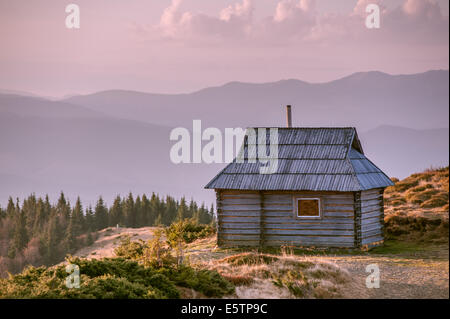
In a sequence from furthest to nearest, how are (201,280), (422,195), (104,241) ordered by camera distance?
(104,241) → (422,195) → (201,280)

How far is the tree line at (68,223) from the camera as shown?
7669cm

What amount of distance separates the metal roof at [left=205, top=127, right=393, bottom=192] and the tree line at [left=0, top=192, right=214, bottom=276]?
48946 mm

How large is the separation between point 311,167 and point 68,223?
2568 inches

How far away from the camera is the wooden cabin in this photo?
2394 cm

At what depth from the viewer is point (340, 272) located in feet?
55.4

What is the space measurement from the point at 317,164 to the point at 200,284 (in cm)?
1143

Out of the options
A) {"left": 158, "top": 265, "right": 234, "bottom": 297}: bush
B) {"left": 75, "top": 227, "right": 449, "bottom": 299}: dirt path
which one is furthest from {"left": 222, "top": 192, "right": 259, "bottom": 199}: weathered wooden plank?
{"left": 158, "top": 265, "right": 234, "bottom": 297}: bush

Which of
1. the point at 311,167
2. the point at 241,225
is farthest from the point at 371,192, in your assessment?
the point at 241,225

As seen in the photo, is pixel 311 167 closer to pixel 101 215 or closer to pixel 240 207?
pixel 240 207

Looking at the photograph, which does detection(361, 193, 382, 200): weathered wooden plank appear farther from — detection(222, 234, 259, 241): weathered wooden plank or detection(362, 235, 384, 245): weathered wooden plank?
detection(222, 234, 259, 241): weathered wooden plank

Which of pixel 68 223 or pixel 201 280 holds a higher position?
pixel 201 280

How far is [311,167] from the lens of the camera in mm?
25141
